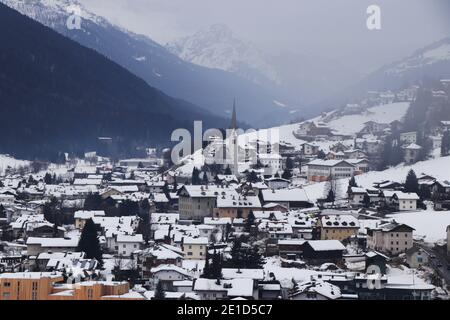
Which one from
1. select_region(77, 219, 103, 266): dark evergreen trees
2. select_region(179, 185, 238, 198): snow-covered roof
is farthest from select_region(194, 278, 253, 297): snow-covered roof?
select_region(179, 185, 238, 198): snow-covered roof

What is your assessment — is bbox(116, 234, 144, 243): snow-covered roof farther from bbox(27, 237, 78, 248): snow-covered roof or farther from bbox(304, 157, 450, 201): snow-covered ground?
bbox(304, 157, 450, 201): snow-covered ground

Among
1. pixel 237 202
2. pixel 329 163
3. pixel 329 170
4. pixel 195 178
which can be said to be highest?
pixel 329 163

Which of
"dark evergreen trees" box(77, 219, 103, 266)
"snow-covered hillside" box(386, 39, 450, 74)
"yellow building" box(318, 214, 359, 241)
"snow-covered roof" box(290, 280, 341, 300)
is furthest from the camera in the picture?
"snow-covered hillside" box(386, 39, 450, 74)

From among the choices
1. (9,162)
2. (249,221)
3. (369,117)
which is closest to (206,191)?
(249,221)

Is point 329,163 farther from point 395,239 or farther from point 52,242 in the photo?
point 52,242

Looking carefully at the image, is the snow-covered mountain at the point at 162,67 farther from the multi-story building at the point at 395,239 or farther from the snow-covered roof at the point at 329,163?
the multi-story building at the point at 395,239

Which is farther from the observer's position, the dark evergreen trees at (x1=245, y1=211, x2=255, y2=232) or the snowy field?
the dark evergreen trees at (x1=245, y1=211, x2=255, y2=232)
